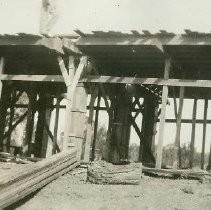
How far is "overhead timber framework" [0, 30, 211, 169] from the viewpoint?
39.2ft

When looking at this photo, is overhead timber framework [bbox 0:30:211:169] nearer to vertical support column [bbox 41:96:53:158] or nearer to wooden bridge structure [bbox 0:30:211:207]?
wooden bridge structure [bbox 0:30:211:207]

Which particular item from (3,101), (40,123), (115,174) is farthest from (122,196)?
(3,101)

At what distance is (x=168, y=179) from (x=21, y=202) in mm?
4081

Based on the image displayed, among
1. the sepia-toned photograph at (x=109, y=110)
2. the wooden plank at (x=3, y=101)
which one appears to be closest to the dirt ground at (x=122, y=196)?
the sepia-toned photograph at (x=109, y=110)

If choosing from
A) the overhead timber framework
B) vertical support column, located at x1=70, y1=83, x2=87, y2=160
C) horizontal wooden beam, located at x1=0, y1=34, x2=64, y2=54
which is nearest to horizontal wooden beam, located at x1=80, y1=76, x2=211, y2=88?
the overhead timber framework

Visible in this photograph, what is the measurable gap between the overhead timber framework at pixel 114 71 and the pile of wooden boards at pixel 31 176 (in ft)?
2.66

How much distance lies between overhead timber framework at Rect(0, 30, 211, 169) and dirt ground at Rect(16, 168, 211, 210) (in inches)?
48.3

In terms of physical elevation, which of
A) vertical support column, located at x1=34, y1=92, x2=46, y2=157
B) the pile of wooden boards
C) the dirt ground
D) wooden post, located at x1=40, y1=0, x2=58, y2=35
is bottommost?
the dirt ground

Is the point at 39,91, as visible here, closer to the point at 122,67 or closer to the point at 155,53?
the point at 122,67

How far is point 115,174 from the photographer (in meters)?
11.0

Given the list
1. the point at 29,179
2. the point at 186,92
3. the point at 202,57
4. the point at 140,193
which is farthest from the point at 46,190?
the point at 186,92

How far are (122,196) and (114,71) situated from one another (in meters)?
6.06

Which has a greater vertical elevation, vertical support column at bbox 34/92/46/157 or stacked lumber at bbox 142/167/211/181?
vertical support column at bbox 34/92/46/157

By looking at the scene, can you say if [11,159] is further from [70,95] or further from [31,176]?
[31,176]
